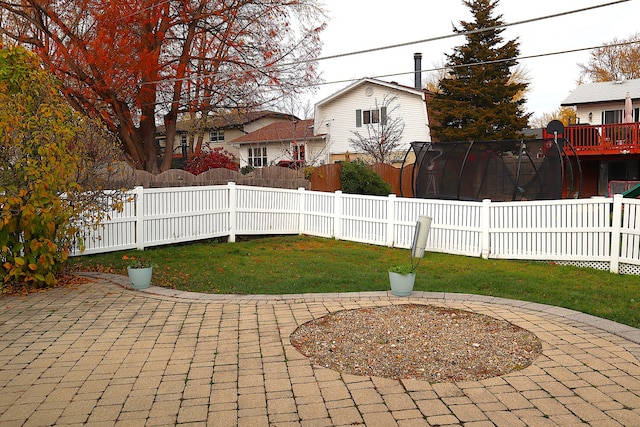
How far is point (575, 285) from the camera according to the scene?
8.50m

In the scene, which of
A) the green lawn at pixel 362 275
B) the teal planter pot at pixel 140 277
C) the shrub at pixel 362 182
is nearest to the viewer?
the green lawn at pixel 362 275

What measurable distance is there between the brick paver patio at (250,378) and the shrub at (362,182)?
381 inches

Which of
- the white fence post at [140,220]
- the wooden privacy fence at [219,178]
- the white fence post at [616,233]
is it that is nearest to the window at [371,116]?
the wooden privacy fence at [219,178]

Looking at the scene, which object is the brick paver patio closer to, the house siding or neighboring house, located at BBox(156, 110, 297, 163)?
the house siding

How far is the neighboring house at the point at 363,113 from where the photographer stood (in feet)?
95.8

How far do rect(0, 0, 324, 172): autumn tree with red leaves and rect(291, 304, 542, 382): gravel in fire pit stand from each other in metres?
11.2

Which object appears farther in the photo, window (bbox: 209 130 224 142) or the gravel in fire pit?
window (bbox: 209 130 224 142)

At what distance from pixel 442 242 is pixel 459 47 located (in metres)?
20.7

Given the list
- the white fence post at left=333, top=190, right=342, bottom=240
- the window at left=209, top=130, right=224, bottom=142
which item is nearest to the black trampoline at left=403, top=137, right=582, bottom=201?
the white fence post at left=333, top=190, right=342, bottom=240

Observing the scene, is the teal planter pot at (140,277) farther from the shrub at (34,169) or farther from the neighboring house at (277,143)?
the neighboring house at (277,143)

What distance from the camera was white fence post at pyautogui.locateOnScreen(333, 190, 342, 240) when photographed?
13.5m

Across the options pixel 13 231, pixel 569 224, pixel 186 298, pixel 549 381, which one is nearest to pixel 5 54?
pixel 13 231

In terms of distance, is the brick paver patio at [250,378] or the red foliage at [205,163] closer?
the brick paver patio at [250,378]

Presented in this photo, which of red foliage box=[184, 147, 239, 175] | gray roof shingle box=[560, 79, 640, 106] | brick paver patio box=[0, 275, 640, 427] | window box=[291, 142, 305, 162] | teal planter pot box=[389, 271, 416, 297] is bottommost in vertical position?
brick paver patio box=[0, 275, 640, 427]
